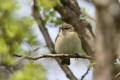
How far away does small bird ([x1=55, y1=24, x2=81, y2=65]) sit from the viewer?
620cm

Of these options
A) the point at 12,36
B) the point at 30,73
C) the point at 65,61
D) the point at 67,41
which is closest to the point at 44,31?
the point at 67,41

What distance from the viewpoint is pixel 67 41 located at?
6.29 meters

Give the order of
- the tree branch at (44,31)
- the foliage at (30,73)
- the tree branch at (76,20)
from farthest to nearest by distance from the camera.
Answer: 1. the tree branch at (76,20)
2. the tree branch at (44,31)
3. the foliage at (30,73)

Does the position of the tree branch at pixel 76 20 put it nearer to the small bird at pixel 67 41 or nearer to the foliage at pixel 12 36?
the small bird at pixel 67 41

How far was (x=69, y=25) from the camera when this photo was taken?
6.63 meters

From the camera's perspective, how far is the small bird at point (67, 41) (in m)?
6.20

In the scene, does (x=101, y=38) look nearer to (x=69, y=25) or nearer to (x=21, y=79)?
(x=21, y=79)

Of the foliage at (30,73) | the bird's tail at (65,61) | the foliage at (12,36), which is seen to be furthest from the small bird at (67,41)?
the foliage at (30,73)

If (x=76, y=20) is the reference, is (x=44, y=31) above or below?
below

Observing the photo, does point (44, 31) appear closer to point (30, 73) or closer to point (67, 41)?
point (67, 41)

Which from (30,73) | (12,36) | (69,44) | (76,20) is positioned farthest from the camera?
(69,44)

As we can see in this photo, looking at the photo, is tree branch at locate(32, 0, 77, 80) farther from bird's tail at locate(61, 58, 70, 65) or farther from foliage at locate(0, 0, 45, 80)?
foliage at locate(0, 0, 45, 80)

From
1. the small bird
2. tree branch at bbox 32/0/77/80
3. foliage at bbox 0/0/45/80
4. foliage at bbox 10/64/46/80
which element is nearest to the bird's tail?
the small bird

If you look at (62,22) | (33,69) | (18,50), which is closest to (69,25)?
(62,22)
